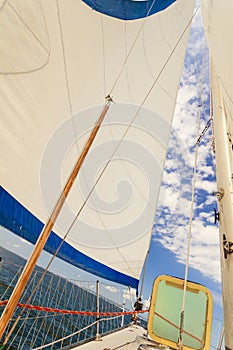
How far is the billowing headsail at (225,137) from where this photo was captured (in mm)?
1398

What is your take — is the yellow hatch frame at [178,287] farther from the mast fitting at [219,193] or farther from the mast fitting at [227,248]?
the mast fitting at [219,193]

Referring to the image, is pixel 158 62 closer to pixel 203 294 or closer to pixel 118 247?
pixel 118 247

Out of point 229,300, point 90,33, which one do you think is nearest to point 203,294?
point 229,300

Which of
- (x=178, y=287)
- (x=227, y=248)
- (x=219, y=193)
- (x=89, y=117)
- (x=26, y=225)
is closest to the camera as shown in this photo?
(x=227, y=248)

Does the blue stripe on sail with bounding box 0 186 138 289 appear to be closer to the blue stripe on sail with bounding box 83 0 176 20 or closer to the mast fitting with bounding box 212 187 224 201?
the mast fitting with bounding box 212 187 224 201

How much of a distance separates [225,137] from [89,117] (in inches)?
91.5

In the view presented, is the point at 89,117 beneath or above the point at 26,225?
above

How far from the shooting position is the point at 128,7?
463 cm

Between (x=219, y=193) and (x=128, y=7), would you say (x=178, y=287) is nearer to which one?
(x=219, y=193)

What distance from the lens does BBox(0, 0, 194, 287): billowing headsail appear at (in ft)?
9.31

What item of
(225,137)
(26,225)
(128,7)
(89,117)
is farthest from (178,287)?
(128,7)

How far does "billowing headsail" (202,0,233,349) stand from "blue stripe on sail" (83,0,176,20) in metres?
2.41

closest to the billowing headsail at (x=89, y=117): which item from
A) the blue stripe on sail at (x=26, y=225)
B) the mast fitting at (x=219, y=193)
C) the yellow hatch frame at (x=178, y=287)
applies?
the blue stripe on sail at (x=26, y=225)

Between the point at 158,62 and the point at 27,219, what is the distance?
4240 millimetres
